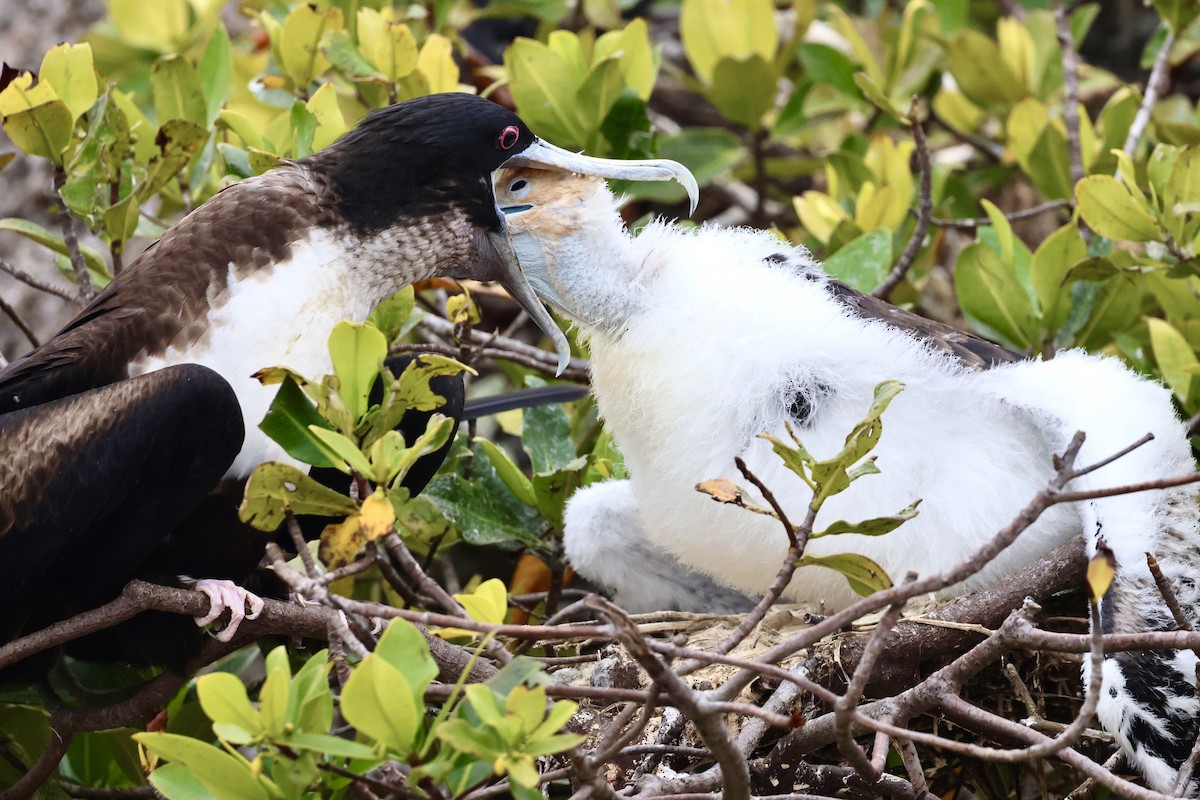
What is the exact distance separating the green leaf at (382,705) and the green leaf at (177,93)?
143 cm

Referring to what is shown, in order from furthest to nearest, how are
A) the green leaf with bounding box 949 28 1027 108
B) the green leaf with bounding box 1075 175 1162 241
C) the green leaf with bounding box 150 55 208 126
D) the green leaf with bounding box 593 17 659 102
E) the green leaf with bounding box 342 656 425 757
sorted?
the green leaf with bounding box 949 28 1027 108, the green leaf with bounding box 593 17 659 102, the green leaf with bounding box 150 55 208 126, the green leaf with bounding box 1075 175 1162 241, the green leaf with bounding box 342 656 425 757

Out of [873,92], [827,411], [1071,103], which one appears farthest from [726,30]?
[827,411]

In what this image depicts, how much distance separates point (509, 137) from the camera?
210 cm

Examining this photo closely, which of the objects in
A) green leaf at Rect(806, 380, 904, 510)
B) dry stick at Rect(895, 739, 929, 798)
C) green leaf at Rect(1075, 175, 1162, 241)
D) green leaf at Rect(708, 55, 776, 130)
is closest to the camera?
green leaf at Rect(806, 380, 904, 510)

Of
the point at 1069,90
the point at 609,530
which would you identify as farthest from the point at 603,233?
the point at 1069,90

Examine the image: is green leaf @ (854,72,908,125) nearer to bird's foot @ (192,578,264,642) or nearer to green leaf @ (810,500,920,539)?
green leaf @ (810,500,920,539)

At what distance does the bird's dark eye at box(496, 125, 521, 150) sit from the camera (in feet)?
6.86

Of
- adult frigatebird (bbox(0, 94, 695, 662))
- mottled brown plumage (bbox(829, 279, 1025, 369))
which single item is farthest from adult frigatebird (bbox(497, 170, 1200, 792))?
adult frigatebird (bbox(0, 94, 695, 662))

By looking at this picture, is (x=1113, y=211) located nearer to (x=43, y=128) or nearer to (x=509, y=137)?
(x=509, y=137)

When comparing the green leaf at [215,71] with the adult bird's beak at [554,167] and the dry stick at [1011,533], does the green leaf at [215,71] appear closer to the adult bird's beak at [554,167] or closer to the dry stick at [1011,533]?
the adult bird's beak at [554,167]

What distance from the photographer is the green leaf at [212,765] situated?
4.43 ft

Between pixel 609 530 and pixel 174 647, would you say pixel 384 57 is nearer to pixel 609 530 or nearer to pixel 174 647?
pixel 609 530

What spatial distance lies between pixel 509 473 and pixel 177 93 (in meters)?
0.86

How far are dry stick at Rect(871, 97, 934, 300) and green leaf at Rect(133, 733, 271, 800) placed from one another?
1.38 m
